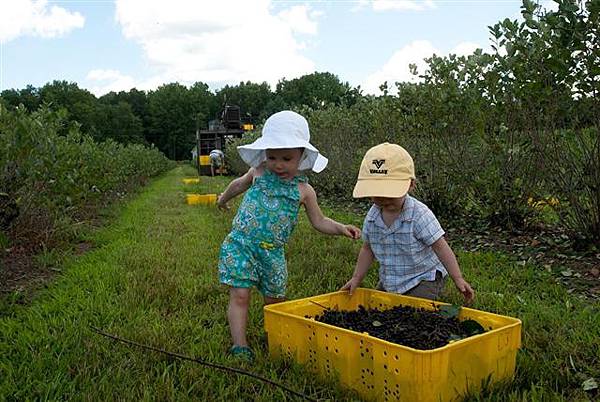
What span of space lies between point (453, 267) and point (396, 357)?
3.01ft

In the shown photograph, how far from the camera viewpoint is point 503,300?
396 centimetres

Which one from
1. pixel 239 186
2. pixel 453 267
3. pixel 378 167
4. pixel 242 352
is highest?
pixel 378 167

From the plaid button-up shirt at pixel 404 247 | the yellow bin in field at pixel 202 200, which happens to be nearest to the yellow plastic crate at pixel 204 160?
the yellow bin in field at pixel 202 200

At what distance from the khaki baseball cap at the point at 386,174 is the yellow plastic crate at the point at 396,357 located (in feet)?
1.97

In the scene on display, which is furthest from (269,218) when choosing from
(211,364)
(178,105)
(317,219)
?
(178,105)

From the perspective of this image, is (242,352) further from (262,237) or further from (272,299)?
(262,237)

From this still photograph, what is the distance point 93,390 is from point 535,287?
120 inches

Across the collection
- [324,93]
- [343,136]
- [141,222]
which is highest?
[324,93]

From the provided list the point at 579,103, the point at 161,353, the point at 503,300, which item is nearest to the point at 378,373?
the point at 161,353

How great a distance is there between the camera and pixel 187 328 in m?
3.52

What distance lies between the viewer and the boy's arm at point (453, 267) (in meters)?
3.05

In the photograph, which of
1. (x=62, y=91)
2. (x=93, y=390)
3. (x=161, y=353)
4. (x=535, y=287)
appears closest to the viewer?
(x=93, y=390)

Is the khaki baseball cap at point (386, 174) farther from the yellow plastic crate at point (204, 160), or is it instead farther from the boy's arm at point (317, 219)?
the yellow plastic crate at point (204, 160)

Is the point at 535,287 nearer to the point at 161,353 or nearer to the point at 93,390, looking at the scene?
the point at 161,353
